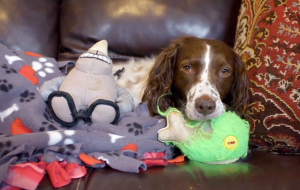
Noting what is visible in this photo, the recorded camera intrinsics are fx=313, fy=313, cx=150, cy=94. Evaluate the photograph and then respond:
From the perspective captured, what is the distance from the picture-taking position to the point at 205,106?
47.9 inches

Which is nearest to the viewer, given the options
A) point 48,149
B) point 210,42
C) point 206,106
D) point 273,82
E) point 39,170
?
point 39,170

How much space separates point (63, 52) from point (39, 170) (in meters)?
1.41

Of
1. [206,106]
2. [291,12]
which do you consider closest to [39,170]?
[206,106]

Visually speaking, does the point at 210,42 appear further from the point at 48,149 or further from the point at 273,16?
the point at 48,149

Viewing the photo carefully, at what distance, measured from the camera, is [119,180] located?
96 centimetres

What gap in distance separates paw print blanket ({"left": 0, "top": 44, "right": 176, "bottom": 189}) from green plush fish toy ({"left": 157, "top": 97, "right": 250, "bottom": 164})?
0.27 feet

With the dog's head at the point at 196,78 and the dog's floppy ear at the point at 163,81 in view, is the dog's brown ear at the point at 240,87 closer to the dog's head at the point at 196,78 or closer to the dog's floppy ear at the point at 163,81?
the dog's head at the point at 196,78

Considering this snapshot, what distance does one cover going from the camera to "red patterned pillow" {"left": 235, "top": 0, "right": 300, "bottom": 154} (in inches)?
53.6

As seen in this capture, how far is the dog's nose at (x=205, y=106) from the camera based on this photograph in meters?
1.22

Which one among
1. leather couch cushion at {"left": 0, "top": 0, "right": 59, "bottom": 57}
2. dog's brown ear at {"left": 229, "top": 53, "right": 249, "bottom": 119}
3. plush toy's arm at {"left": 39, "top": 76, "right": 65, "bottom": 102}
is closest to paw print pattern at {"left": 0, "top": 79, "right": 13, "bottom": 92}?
plush toy's arm at {"left": 39, "top": 76, "right": 65, "bottom": 102}

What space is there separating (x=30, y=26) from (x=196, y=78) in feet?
4.08

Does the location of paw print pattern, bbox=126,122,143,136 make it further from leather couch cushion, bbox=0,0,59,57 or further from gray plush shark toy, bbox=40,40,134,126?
leather couch cushion, bbox=0,0,59,57

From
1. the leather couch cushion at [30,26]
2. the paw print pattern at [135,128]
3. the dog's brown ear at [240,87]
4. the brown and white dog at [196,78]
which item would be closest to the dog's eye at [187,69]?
the brown and white dog at [196,78]

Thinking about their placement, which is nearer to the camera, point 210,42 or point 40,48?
point 210,42
